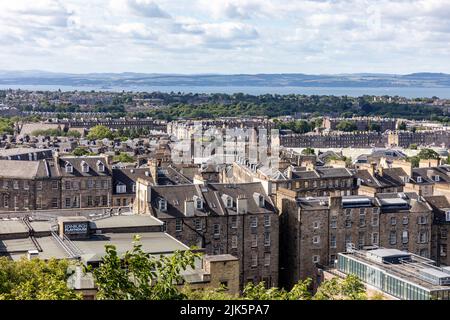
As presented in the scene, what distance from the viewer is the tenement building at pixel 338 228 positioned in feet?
187

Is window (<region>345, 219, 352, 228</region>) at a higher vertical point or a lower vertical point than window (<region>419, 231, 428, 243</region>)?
higher

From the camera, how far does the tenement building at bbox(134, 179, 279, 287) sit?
55031 mm

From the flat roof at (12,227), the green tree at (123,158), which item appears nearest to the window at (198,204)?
the flat roof at (12,227)

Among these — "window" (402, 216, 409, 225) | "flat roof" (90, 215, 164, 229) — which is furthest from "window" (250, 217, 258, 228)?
"window" (402, 216, 409, 225)

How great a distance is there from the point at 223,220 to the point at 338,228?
879 cm

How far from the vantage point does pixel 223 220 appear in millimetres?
55750

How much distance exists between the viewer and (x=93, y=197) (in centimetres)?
8194

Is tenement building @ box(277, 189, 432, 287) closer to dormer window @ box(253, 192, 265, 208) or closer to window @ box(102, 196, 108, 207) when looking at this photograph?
dormer window @ box(253, 192, 265, 208)

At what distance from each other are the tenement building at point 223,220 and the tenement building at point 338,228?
4.73 ft

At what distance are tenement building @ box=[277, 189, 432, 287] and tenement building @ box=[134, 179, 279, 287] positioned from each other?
144 cm

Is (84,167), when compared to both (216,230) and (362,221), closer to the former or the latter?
(216,230)
